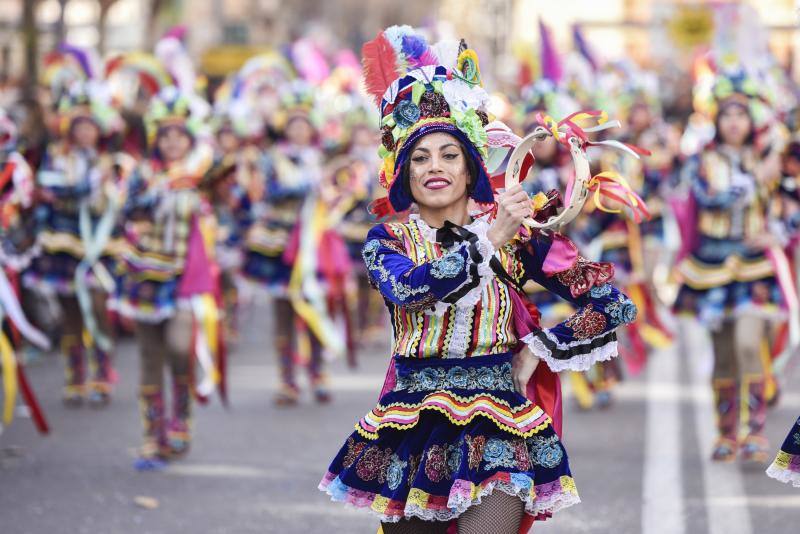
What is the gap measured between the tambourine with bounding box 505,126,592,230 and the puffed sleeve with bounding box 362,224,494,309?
26 centimetres

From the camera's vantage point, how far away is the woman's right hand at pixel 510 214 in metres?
4.49

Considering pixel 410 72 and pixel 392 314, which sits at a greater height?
pixel 410 72

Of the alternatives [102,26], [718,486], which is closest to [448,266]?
[718,486]

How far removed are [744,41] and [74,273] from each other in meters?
4.97

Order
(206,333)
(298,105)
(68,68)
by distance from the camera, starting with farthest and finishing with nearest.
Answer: (68,68)
(298,105)
(206,333)

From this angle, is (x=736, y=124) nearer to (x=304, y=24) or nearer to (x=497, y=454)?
(x=497, y=454)

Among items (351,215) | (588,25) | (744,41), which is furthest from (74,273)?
(588,25)

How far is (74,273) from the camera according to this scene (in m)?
11.3

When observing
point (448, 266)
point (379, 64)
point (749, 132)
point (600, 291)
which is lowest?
point (600, 291)

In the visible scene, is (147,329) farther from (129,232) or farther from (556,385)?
(556,385)

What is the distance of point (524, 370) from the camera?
4.85 metres

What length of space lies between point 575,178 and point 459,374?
0.69 m

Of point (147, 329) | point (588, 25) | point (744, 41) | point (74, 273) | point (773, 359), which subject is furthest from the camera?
point (588, 25)

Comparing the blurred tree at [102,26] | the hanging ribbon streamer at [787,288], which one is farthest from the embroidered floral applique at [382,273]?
the blurred tree at [102,26]
